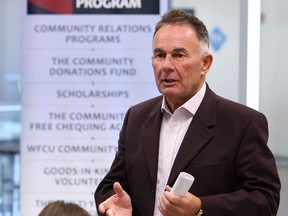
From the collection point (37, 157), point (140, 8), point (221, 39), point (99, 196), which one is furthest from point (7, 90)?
point (99, 196)

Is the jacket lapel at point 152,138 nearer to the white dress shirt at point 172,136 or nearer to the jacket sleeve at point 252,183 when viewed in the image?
the white dress shirt at point 172,136

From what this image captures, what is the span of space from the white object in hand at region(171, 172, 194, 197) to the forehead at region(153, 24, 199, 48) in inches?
17.1

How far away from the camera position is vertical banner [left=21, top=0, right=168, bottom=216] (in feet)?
12.0

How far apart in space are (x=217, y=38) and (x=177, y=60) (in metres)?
2.31

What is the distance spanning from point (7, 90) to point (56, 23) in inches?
→ 29.4

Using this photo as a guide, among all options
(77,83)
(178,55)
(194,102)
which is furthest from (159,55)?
(77,83)

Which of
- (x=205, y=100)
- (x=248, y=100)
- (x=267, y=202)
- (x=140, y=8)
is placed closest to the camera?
(x=267, y=202)

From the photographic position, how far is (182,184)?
1688 mm

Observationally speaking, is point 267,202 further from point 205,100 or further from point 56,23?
point 56,23

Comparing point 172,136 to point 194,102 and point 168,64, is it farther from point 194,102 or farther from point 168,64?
point 168,64

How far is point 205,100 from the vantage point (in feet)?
6.59

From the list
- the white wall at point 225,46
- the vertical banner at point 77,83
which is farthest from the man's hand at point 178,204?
the white wall at point 225,46

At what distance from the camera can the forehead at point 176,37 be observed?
6.24 feet

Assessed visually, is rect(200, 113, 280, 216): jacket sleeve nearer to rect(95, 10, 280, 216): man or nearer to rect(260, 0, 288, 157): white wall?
rect(95, 10, 280, 216): man
